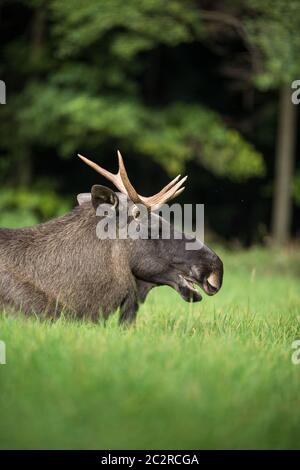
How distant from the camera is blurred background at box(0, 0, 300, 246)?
17312 millimetres

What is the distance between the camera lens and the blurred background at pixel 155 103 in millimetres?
17312

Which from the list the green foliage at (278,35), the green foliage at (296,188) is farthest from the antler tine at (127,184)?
the green foliage at (296,188)

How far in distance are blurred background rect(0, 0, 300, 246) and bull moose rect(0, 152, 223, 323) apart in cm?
996

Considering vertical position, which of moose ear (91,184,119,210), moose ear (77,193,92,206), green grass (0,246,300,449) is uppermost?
moose ear (77,193,92,206)

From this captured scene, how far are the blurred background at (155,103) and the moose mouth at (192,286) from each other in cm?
1002

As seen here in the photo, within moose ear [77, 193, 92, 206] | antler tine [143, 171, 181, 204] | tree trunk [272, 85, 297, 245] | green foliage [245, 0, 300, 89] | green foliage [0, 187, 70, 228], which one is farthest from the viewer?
green foliage [0, 187, 70, 228]

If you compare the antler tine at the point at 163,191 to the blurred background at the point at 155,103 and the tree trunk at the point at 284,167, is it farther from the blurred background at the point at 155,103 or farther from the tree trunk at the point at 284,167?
the tree trunk at the point at 284,167

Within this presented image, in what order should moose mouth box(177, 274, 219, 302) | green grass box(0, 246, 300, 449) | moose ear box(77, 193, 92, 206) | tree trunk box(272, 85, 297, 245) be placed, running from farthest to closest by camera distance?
tree trunk box(272, 85, 297, 245) → moose ear box(77, 193, 92, 206) → moose mouth box(177, 274, 219, 302) → green grass box(0, 246, 300, 449)

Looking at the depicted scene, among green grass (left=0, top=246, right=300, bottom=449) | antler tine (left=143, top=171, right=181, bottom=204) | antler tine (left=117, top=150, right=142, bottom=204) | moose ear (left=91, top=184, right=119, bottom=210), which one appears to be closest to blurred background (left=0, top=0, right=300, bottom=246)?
antler tine (left=143, top=171, right=181, bottom=204)

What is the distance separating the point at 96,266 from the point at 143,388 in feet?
6.12

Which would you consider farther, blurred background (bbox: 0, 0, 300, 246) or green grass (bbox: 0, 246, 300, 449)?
blurred background (bbox: 0, 0, 300, 246)

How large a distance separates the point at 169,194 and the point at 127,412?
8.22ft

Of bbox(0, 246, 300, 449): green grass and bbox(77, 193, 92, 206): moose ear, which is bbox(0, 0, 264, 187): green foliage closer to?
bbox(77, 193, 92, 206): moose ear

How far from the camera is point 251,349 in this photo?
18.2 feet
